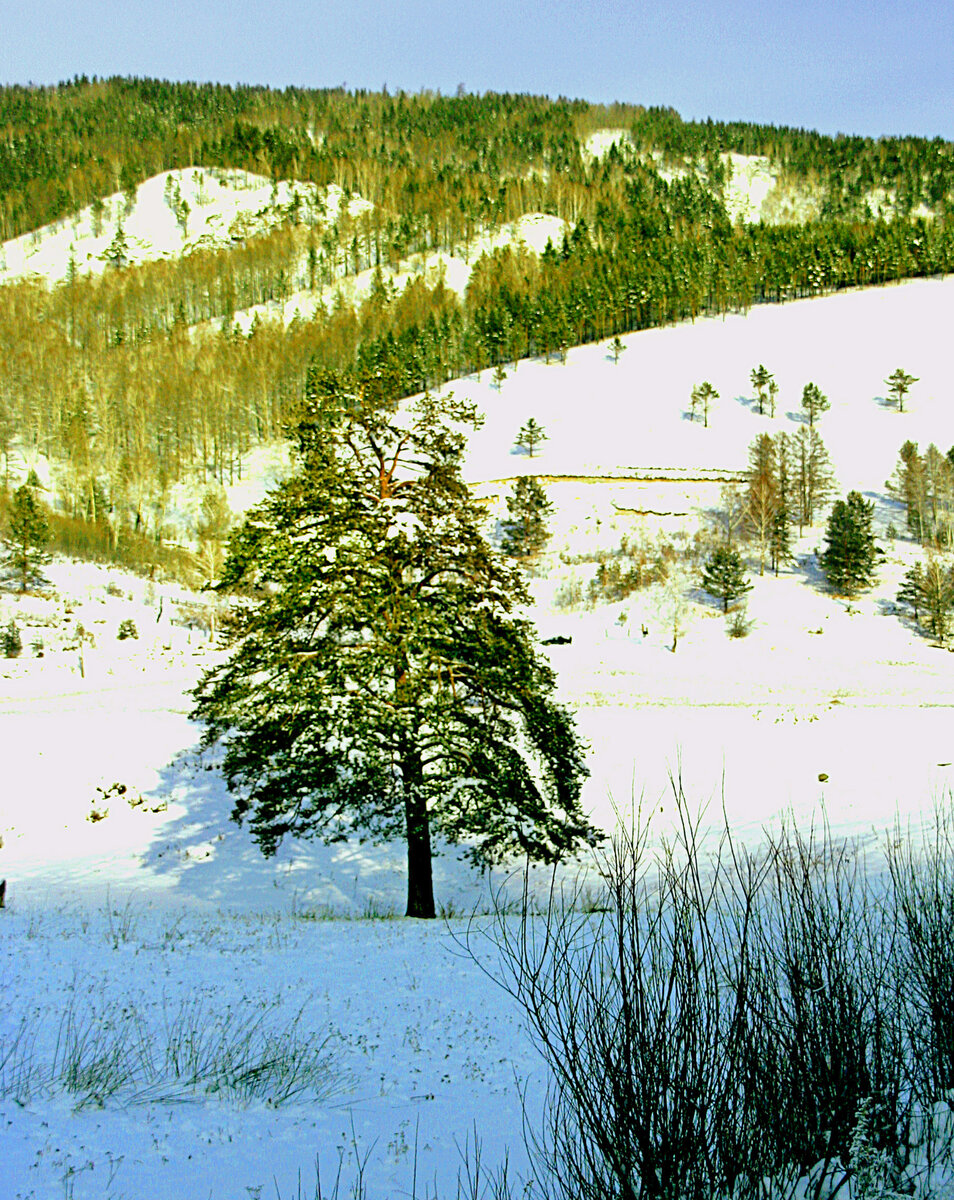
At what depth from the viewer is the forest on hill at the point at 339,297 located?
9194cm

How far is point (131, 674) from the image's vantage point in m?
39.0

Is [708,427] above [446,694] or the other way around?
above

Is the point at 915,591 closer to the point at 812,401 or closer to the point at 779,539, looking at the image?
the point at 779,539

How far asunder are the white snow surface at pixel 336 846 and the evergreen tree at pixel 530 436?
1688cm

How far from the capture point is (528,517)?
5916 centimetres

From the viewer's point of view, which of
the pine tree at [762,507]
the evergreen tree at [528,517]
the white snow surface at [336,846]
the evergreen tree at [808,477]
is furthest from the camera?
the evergreen tree at [808,477]

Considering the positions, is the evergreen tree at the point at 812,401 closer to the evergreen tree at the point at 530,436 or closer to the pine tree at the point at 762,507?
the evergreen tree at the point at 530,436

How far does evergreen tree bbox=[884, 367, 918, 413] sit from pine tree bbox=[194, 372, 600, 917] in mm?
88764

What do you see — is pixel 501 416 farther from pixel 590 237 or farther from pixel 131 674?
pixel 590 237

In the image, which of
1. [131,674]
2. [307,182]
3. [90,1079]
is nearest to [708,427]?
[131,674]

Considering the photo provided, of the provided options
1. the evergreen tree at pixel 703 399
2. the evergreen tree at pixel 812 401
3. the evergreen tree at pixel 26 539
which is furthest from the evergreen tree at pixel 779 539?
the evergreen tree at pixel 26 539

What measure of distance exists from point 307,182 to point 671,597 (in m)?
185

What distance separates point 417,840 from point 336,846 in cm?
761

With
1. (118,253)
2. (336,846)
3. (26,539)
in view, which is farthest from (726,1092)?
(118,253)
